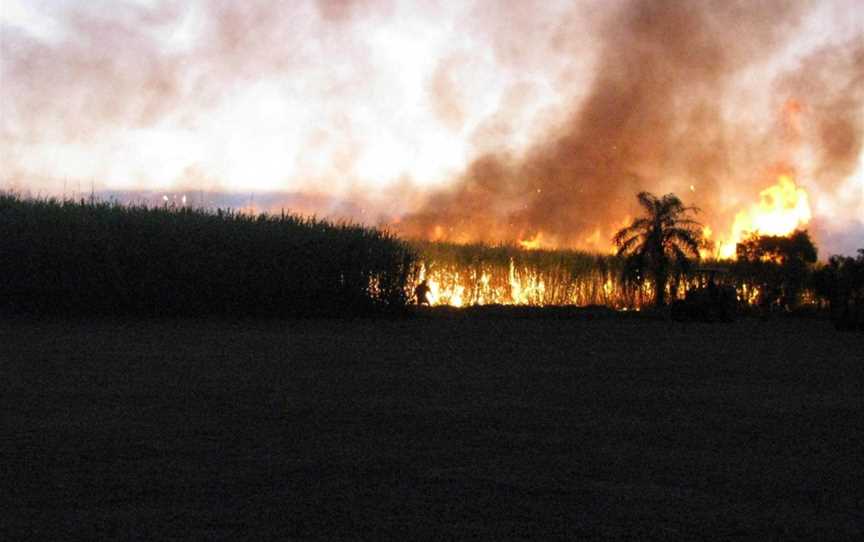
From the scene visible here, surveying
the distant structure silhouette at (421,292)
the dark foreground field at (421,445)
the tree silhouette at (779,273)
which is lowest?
the dark foreground field at (421,445)

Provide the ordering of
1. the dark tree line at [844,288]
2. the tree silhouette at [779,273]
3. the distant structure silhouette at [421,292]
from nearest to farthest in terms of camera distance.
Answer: the dark tree line at [844,288], the distant structure silhouette at [421,292], the tree silhouette at [779,273]

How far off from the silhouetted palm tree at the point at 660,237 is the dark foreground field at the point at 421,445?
66.1 ft

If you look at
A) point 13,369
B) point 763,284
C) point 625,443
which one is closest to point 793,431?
point 625,443

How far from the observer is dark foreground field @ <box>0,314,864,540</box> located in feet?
23.7

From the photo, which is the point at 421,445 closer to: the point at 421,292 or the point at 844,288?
the point at 421,292

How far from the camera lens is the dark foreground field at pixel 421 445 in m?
7.21

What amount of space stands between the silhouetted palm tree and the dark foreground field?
20155 millimetres

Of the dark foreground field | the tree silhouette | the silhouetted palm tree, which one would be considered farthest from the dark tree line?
the dark foreground field

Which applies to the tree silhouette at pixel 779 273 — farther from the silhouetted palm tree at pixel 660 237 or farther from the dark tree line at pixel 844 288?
the silhouetted palm tree at pixel 660 237

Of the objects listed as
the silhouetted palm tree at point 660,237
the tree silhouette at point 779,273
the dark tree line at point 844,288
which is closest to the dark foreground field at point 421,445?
the dark tree line at point 844,288

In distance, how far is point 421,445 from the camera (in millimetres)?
10094

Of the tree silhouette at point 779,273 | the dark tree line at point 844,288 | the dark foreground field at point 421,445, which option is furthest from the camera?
the tree silhouette at point 779,273

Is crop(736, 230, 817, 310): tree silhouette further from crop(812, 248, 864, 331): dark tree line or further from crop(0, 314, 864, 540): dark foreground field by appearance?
crop(0, 314, 864, 540): dark foreground field

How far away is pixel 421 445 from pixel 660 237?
105ft
